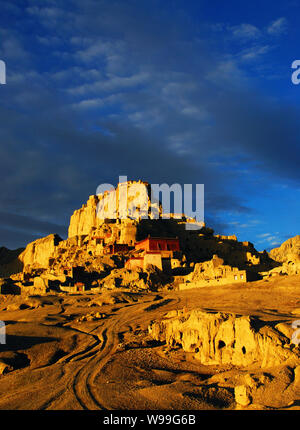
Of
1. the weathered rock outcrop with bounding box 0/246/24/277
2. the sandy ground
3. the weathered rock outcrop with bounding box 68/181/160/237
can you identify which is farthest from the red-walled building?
the weathered rock outcrop with bounding box 0/246/24/277

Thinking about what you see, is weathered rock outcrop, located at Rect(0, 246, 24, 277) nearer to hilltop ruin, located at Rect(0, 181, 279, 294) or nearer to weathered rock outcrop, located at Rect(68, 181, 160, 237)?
hilltop ruin, located at Rect(0, 181, 279, 294)

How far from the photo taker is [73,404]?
57.9 ft

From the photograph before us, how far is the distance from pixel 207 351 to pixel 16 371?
13380mm

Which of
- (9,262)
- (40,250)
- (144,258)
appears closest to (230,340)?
(144,258)

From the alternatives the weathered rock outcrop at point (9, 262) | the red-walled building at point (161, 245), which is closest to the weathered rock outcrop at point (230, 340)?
the red-walled building at point (161, 245)

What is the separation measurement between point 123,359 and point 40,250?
4650 inches

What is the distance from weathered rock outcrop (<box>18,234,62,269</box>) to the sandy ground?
82.0m

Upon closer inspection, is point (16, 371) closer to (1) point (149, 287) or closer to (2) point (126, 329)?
(2) point (126, 329)

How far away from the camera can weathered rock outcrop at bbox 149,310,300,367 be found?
18703 mm

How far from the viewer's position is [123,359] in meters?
25.1

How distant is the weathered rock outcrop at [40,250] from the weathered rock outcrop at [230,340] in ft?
348

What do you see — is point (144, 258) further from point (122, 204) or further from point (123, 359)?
point (122, 204)

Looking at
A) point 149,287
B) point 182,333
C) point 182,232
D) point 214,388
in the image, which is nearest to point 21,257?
point 182,232
